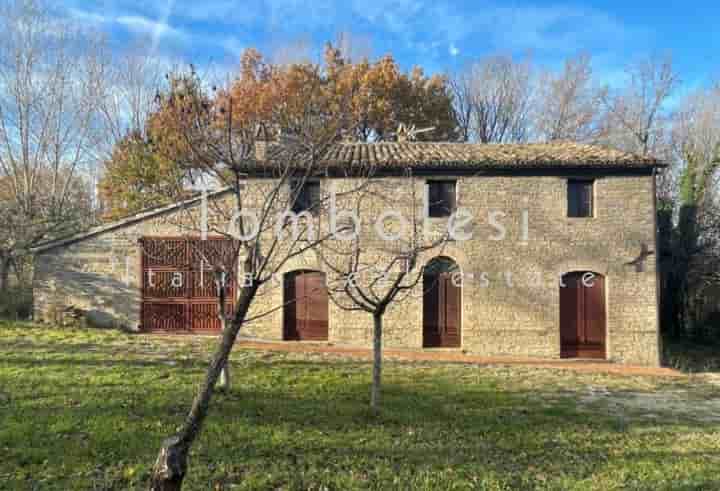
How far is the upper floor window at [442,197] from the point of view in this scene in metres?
11.0

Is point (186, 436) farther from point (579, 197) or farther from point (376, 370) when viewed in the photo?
point (579, 197)

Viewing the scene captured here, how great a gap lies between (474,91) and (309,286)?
1886 centimetres

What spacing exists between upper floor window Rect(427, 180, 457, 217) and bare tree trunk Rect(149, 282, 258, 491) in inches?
333

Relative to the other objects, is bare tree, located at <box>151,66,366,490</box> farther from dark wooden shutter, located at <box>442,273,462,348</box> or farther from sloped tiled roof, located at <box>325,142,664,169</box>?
dark wooden shutter, located at <box>442,273,462,348</box>

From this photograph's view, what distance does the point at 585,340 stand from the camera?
428 inches

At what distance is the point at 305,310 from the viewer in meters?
11.3

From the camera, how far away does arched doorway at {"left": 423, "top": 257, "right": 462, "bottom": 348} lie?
1103cm

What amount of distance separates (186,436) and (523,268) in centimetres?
971

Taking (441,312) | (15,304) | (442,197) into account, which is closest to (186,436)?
(441,312)

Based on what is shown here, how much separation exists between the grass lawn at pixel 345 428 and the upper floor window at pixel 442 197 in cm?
437

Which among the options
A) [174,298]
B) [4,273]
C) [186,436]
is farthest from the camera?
[4,273]

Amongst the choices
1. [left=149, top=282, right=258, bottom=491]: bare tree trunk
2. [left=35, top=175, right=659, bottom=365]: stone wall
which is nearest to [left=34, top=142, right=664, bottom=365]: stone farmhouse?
[left=35, top=175, right=659, bottom=365]: stone wall

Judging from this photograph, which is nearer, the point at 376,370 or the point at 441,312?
the point at 376,370

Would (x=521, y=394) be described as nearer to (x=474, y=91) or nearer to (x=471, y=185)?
(x=471, y=185)
